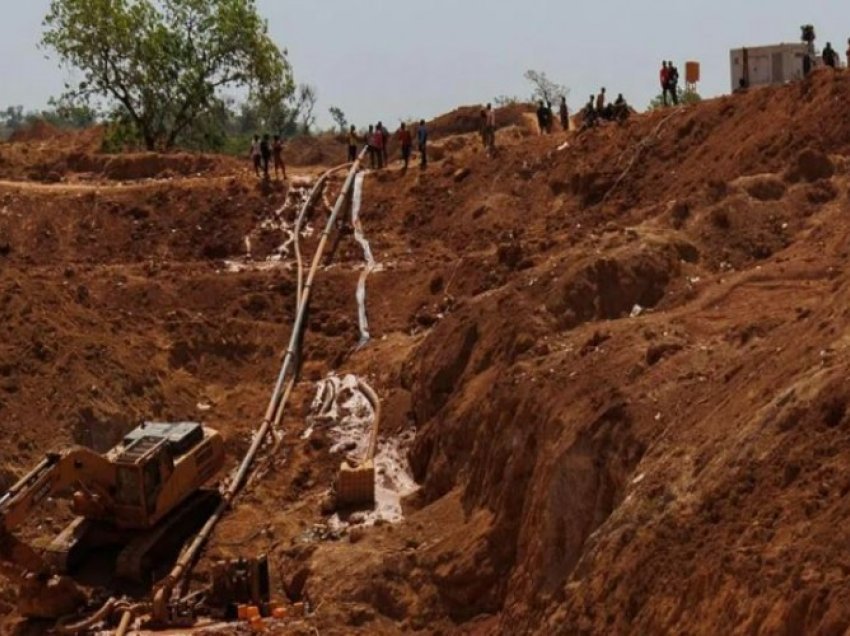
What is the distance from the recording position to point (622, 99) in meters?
36.5

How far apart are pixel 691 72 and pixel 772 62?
4176 millimetres

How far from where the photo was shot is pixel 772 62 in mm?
36969

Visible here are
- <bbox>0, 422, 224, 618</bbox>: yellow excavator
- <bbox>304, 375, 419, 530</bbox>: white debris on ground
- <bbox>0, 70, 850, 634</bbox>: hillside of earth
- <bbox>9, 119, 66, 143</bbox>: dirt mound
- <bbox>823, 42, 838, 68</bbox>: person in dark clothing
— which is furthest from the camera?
<bbox>9, 119, 66, 143</bbox>: dirt mound

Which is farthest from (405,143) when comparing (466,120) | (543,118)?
(466,120)

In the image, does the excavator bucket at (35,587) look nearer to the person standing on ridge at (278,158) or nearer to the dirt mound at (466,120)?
the person standing on ridge at (278,158)

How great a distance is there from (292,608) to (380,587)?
4.48ft

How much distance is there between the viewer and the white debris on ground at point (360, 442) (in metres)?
22.4

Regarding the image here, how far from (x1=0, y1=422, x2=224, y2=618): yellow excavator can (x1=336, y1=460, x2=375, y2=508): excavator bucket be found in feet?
7.41

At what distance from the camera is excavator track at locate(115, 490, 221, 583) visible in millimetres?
21578

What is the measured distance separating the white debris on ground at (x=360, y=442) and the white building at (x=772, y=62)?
562 inches

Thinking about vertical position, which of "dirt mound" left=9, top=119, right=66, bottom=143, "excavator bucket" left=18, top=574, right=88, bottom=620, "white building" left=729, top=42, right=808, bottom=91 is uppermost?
"white building" left=729, top=42, right=808, bottom=91

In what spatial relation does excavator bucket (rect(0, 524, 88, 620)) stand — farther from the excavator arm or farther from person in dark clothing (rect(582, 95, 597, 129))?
person in dark clothing (rect(582, 95, 597, 129))

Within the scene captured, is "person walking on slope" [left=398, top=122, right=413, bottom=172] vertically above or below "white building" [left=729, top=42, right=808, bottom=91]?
below

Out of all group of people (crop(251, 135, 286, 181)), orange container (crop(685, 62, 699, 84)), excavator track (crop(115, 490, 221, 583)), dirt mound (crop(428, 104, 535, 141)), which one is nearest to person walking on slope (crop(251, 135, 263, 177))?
group of people (crop(251, 135, 286, 181))
